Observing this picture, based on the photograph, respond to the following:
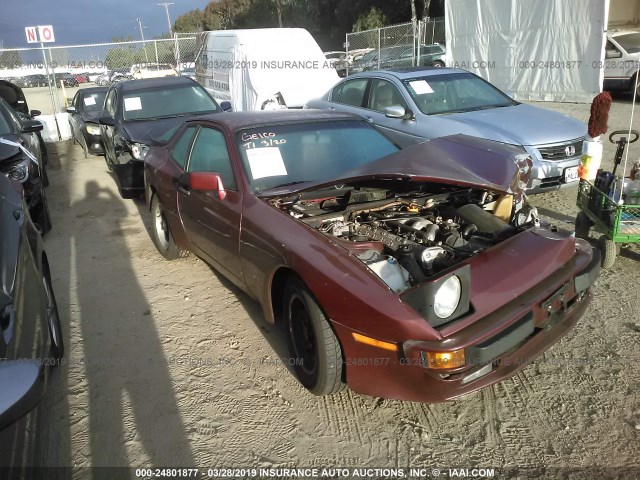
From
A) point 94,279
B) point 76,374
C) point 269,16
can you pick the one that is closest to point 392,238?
point 76,374

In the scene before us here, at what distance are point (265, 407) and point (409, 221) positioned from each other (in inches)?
56.6

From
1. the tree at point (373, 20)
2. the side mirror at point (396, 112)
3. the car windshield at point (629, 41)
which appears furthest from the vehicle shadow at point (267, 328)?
the tree at point (373, 20)

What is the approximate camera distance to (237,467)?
8.27 ft

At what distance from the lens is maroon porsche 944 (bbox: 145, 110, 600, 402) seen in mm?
2363

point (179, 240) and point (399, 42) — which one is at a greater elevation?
point (399, 42)

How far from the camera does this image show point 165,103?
8109 millimetres

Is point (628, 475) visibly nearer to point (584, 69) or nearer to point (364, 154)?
point (364, 154)

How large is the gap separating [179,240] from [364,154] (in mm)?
1898

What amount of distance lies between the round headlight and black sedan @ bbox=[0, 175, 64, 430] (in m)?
1.62

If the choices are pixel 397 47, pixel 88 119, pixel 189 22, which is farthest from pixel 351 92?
pixel 189 22

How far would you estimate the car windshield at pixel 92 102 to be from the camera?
11569mm

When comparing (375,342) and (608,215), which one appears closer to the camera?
(375,342)

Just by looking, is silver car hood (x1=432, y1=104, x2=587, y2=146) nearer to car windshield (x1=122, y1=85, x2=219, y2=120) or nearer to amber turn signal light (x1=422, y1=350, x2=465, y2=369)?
car windshield (x1=122, y1=85, x2=219, y2=120)

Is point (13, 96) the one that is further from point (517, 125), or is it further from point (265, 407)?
point (265, 407)
